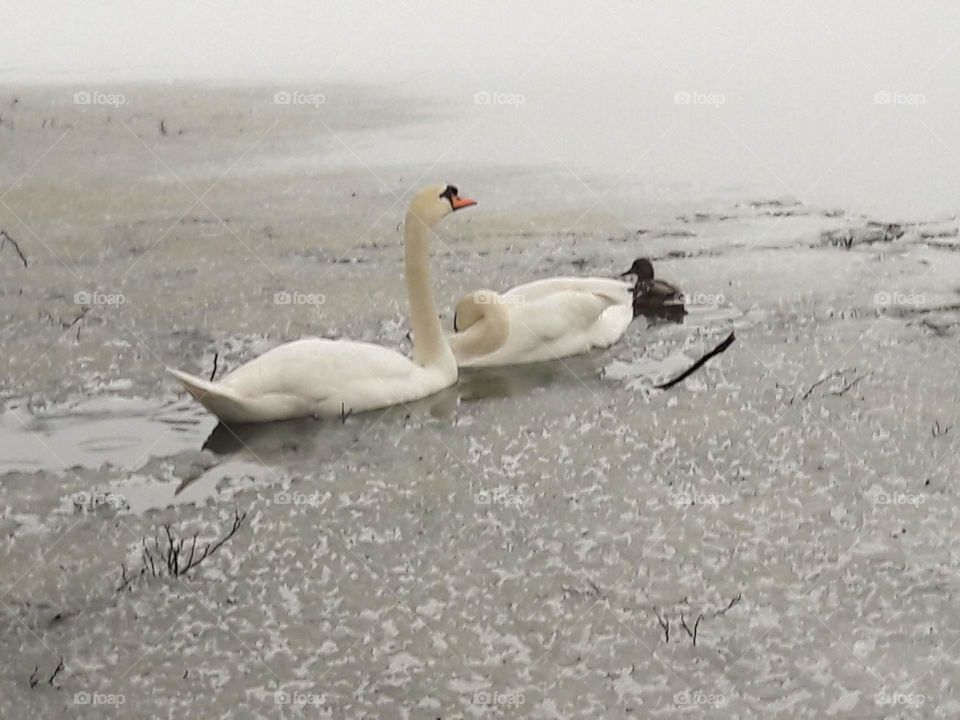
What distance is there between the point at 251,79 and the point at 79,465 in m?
5.81

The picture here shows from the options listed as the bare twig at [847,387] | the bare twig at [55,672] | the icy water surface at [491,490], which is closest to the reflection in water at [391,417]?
the icy water surface at [491,490]

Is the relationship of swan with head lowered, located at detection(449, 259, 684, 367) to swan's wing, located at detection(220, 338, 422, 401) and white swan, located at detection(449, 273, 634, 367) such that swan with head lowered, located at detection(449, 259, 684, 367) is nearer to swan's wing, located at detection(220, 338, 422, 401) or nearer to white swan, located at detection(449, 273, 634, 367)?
white swan, located at detection(449, 273, 634, 367)

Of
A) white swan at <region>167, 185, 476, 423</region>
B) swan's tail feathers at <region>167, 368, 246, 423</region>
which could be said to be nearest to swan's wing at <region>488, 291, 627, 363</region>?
white swan at <region>167, 185, 476, 423</region>

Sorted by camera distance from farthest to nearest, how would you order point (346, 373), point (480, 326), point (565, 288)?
point (565, 288) → point (480, 326) → point (346, 373)

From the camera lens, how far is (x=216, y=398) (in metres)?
4.00

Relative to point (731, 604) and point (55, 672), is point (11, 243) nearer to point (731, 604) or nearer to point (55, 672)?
point (55, 672)

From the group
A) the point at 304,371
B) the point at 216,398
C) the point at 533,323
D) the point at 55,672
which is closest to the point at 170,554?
the point at 55,672

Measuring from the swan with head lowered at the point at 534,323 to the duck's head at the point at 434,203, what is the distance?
1.04 ft

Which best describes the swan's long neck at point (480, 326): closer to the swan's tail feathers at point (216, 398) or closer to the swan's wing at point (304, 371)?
the swan's wing at point (304, 371)

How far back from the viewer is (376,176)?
7.31 metres

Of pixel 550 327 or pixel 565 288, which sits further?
pixel 565 288

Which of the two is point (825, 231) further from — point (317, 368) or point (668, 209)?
point (317, 368)

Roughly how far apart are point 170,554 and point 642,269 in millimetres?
2431

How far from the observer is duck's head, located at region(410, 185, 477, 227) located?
4402mm
